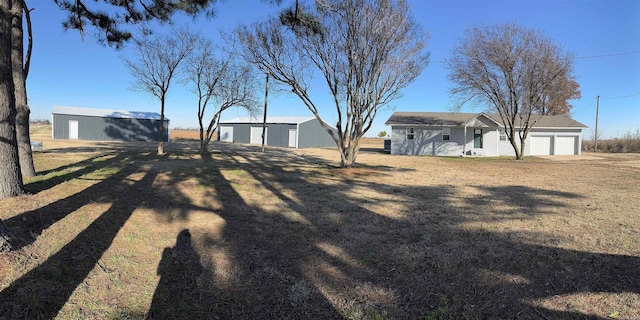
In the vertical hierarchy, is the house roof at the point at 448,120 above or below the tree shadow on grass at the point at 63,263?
above

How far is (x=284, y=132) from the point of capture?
3722cm

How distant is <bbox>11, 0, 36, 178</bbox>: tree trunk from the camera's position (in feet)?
27.2

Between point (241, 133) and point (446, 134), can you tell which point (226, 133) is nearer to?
point (241, 133)

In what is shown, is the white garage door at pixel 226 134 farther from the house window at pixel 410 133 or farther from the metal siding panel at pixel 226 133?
the house window at pixel 410 133

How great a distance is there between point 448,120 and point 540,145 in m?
8.52

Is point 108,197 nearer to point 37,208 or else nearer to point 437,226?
point 37,208

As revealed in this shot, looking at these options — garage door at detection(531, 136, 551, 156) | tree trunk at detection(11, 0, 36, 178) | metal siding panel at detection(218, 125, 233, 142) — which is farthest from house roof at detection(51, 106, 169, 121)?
garage door at detection(531, 136, 551, 156)

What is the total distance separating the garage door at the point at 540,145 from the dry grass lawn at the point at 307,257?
974 inches

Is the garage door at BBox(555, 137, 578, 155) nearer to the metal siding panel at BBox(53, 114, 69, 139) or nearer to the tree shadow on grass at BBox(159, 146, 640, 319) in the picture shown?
the tree shadow on grass at BBox(159, 146, 640, 319)

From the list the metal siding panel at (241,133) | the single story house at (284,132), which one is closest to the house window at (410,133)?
the single story house at (284,132)

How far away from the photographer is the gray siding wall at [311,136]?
36575 mm

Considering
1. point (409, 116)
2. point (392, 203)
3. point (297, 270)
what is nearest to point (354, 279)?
point (297, 270)

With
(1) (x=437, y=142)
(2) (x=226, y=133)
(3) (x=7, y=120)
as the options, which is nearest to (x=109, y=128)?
(2) (x=226, y=133)

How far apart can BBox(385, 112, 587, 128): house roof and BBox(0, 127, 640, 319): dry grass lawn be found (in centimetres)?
2032
